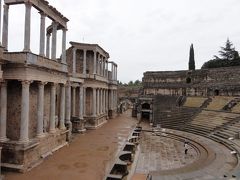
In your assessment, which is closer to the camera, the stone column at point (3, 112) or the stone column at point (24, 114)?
the stone column at point (3, 112)

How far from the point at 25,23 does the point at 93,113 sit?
1810cm

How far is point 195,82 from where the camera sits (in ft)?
146

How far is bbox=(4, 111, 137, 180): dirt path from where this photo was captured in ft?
47.1

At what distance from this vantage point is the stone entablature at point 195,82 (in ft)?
126

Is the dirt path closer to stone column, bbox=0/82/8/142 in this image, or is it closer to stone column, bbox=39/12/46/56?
stone column, bbox=0/82/8/142

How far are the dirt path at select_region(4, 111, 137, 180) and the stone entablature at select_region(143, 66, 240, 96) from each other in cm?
2136

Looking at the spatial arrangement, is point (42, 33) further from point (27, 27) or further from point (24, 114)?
point (24, 114)

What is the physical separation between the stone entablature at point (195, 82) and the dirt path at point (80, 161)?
21362 millimetres

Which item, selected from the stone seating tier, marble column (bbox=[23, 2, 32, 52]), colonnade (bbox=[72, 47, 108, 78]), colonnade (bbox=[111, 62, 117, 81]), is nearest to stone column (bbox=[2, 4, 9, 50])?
marble column (bbox=[23, 2, 32, 52])

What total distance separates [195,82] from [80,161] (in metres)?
32.2

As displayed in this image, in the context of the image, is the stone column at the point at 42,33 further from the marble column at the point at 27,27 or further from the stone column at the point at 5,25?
the stone column at the point at 5,25

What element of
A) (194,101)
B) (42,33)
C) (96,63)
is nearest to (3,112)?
(42,33)

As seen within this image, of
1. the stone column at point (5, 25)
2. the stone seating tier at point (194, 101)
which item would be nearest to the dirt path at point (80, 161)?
the stone column at point (5, 25)

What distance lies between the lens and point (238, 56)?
5706 centimetres
